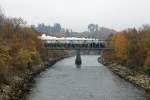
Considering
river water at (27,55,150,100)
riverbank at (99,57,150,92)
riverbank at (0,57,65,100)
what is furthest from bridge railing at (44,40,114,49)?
riverbank at (0,57,65,100)

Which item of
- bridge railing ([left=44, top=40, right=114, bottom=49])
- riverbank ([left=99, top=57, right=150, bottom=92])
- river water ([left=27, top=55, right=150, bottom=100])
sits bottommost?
river water ([left=27, top=55, right=150, bottom=100])

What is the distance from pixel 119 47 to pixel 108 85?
3000cm

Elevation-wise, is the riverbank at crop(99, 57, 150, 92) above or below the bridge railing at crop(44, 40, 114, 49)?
below

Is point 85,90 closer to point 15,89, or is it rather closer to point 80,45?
point 15,89

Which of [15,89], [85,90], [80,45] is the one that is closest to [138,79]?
[85,90]

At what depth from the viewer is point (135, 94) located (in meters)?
53.5

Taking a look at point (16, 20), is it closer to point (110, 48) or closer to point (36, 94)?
point (36, 94)

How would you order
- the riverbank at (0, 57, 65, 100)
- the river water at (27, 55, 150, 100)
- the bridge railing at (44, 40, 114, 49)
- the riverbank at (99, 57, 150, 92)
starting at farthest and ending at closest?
the bridge railing at (44, 40, 114, 49)
the riverbank at (99, 57, 150, 92)
the river water at (27, 55, 150, 100)
the riverbank at (0, 57, 65, 100)

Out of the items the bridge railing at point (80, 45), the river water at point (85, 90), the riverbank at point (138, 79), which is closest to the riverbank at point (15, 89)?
the river water at point (85, 90)

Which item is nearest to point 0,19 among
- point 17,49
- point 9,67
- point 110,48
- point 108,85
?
point 17,49

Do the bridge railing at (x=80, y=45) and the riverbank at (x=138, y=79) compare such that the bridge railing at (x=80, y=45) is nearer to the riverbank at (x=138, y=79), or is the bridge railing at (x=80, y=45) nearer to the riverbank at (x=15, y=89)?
the riverbank at (x=138, y=79)

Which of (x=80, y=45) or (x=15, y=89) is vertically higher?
(x=80, y=45)

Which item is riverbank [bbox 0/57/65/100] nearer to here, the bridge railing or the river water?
the river water

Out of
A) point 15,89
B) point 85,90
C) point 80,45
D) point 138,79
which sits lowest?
point 85,90
